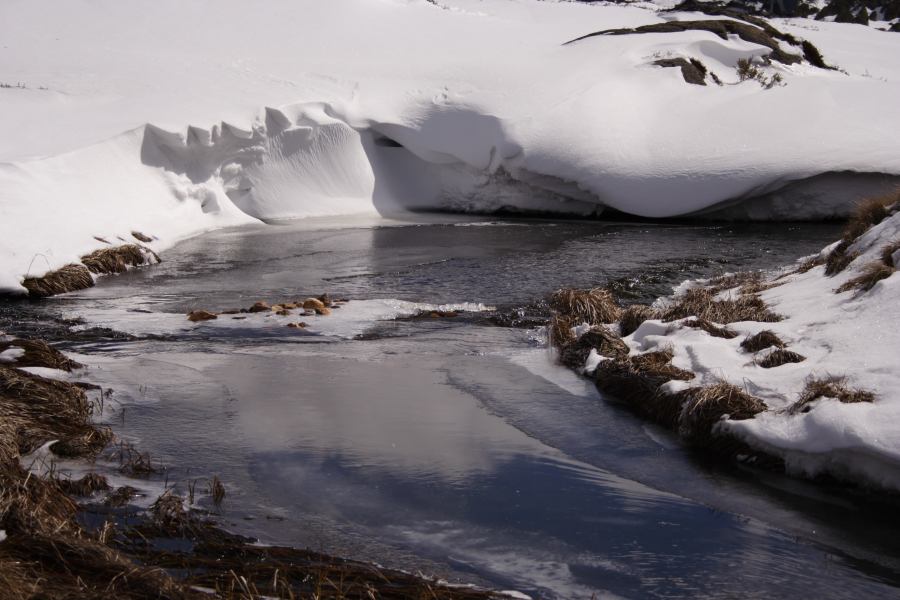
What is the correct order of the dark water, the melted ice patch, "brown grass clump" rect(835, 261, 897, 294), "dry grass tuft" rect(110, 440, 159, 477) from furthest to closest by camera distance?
the melted ice patch < "brown grass clump" rect(835, 261, 897, 294) < "dry grass tuft" rect(110, 440, 159, 477) < the dark water

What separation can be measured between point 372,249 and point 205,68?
823cm

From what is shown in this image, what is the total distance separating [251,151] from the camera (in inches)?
714

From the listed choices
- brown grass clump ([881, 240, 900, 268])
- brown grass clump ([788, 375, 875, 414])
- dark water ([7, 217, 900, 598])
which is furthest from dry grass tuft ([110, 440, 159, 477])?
brown grass clump ([881, 240, 900, 268])

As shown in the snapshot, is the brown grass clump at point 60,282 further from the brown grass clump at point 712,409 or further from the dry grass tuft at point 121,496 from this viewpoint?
the brown grass clump at point 712,409

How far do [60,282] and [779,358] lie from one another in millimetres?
8334

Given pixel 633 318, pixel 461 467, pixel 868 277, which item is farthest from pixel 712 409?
pixel 633 318

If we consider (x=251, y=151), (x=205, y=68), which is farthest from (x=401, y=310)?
(x=205, y=68)

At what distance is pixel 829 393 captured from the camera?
20.0 ft

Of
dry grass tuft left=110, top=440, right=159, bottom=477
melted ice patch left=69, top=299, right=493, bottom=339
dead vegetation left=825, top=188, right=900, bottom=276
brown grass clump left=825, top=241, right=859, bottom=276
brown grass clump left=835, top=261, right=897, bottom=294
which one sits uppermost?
dead vegetation left=825, top=188, right=900, bottom=276

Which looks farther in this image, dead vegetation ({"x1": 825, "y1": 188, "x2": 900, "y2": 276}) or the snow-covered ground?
the snow-covered ground

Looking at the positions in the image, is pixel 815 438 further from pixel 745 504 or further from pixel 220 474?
pixel 220 474

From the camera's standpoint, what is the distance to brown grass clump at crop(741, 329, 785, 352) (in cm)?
757

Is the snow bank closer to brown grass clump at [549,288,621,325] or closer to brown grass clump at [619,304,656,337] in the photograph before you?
brown grass clump at [619,304,656,337]

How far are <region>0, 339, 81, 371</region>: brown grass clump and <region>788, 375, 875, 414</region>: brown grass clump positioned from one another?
5.54 meters
